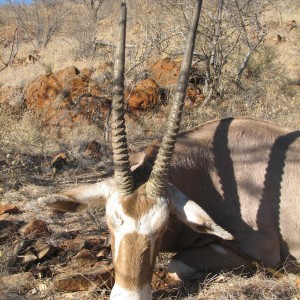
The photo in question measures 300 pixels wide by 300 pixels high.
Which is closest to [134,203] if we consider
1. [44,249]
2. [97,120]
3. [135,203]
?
[135,203]

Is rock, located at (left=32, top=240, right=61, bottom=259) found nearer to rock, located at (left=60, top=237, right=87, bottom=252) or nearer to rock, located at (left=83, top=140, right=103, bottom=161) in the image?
rock, located at (left=60, top=237, right=87, bottom=252)

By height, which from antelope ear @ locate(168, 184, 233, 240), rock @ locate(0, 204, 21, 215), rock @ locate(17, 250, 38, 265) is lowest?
rock @ locate(0, 204, 21, 215)

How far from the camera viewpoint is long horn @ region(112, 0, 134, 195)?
13.0 feet

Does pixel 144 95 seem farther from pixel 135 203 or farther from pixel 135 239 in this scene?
pixel 135 239

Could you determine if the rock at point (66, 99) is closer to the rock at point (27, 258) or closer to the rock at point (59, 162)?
the rock at point (59, 162)

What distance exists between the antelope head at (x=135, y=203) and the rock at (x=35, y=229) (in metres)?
1.31

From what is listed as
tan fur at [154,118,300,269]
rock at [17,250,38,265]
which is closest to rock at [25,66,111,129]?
tan fur at [154,118,300,269]

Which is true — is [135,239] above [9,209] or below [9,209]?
above

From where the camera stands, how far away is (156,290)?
14.7 feet

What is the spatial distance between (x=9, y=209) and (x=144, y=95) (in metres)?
5.93

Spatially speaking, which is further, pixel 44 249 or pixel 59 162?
pixel 59 162

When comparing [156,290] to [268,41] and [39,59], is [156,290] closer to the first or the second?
[268,41]

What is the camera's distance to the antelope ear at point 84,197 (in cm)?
416

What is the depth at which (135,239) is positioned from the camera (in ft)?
12.5
